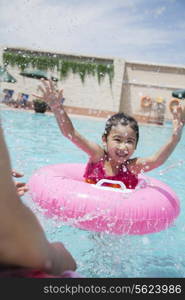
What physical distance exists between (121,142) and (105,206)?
0.69 meters

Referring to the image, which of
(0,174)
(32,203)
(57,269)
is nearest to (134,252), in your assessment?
(32,203)

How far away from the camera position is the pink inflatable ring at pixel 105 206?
8.36 ft

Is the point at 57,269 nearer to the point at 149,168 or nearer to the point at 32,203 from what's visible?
the point at 32,203

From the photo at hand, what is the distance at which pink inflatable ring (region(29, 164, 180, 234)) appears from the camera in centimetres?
255

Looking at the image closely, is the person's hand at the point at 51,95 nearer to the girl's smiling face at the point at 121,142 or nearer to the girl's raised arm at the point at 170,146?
the girl's smiling face at the point at 121,142

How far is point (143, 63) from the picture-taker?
Answer: 1742 cm

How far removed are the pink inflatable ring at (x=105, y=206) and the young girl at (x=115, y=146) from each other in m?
0.32

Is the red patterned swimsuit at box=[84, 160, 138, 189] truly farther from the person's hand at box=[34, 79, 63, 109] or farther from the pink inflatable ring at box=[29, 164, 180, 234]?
the person's hand at box=[34, 79, 63, 109]

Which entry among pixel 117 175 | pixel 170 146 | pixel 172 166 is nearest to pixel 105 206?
pixel 117 175

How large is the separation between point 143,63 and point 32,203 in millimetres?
15532

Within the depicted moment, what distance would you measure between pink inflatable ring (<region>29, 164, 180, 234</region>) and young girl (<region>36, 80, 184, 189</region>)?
32 centimetres

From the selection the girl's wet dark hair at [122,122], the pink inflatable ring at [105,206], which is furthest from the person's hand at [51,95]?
the pink inflatable ring at [105,206]

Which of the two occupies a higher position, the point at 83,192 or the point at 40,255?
the point at 40,255

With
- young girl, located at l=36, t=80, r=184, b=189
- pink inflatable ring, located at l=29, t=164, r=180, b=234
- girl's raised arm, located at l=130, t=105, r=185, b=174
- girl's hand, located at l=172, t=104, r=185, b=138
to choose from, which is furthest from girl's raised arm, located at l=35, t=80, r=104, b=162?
girl's hand, located at l=172, t=104, r=185, b=138
